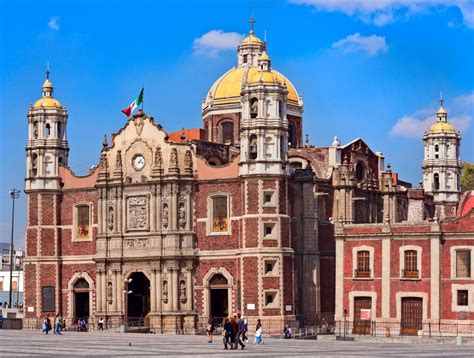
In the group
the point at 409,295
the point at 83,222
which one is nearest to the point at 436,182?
the point at 409,295

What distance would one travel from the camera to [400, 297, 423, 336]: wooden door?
73.4 m

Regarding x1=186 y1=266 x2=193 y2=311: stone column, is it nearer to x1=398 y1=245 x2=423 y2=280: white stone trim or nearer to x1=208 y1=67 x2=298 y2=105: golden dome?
x1=398 y1=245 x2=423 y2=280: white stone trim

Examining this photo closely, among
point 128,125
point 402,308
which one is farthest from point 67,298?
point 402,308

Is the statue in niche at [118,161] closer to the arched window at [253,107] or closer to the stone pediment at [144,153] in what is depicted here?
the stone pediment at [144,153]

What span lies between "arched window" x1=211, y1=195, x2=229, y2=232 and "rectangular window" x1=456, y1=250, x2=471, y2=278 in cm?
1600

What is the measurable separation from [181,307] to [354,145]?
20.1 metres

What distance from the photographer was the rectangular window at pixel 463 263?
72438 millimetres

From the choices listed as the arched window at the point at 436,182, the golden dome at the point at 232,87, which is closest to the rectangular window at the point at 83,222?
the golden dome at the point at 232,87

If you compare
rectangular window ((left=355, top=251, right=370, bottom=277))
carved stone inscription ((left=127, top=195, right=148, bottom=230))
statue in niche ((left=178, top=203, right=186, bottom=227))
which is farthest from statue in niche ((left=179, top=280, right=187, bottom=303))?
rectangular window ((left=355, top=251, right=370, bottom=277))

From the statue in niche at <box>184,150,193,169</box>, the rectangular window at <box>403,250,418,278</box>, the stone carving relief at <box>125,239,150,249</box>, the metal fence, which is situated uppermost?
the statue in niche at <box>184,150,193,169</box>

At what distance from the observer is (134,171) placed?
84.4 meters

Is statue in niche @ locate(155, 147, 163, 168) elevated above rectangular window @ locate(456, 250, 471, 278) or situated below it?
above

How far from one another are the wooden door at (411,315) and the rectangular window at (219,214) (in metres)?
13.5

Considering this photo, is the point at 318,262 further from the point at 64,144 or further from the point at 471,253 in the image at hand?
the point at 64,144
